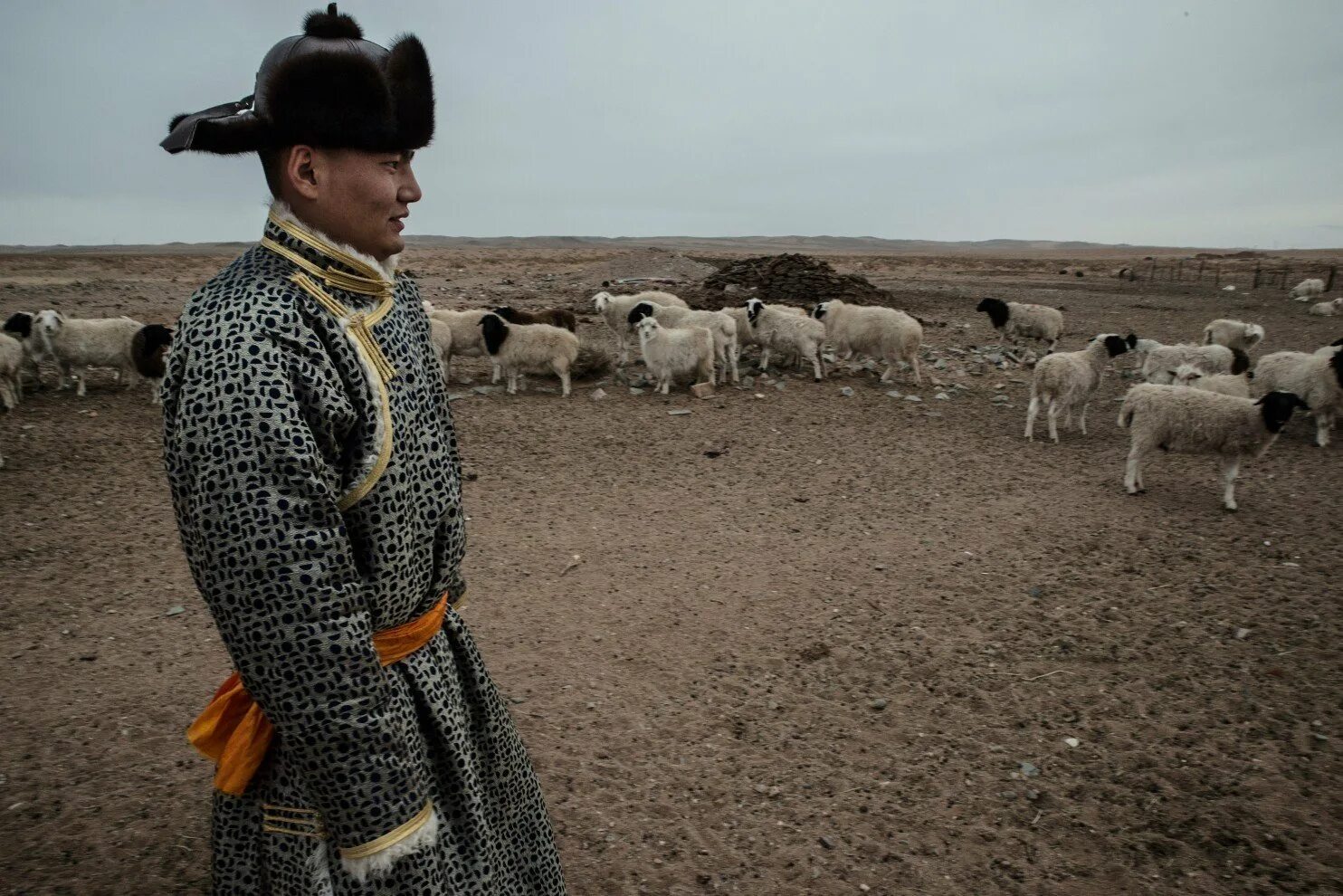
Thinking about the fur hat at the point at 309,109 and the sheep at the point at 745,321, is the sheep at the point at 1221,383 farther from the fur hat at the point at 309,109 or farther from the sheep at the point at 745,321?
the fur hat at the point at 309,109

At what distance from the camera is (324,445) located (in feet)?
3.73

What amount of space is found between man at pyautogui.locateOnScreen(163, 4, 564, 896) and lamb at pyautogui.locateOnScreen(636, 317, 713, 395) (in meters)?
9.21

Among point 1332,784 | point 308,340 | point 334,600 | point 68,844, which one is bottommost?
point 68,844

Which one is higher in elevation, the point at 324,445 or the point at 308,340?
the point at 308,340

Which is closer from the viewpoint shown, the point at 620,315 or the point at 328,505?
the point at 328,505

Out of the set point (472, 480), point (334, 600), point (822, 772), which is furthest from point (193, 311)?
point (472, 480)

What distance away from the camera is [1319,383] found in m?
8.43

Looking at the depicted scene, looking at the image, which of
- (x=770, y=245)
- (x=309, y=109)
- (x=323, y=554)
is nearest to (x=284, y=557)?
(x=323, y=554)

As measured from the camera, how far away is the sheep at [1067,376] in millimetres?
8695

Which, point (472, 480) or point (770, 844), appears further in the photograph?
point (472, 480)

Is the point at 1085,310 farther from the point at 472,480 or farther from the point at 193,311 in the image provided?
the point at 193,311

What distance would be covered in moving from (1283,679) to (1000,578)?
1624 millimetres

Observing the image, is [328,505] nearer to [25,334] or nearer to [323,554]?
[323,554]

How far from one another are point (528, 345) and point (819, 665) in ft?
25.0
